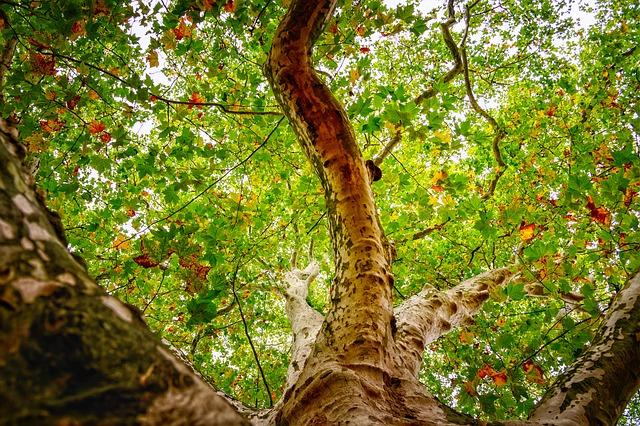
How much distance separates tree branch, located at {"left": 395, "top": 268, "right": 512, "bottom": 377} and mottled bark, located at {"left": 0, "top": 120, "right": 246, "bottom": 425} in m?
1.68

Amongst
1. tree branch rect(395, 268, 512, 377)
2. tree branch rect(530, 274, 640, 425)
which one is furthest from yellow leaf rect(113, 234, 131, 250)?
tree branch rect(530, 274, 640, 425)

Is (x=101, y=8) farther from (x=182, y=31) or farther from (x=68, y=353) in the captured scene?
(x=68, y=353)

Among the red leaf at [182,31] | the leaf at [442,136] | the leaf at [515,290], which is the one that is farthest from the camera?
the red leaf at [182,31]

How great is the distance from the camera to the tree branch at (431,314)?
2.39 metres

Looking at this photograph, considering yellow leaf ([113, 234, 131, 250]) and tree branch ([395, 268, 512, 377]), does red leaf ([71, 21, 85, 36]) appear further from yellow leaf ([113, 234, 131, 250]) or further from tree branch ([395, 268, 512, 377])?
tree branch ([395, 268, 512, 377])

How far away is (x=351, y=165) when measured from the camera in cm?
230

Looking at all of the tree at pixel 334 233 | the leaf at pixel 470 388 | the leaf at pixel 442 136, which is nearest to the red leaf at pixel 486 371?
the tree at pixel 334 233

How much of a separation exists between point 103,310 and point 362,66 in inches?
123

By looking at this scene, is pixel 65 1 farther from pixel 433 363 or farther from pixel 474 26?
pixel 433 363

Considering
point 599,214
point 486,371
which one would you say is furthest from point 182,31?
point 486,371

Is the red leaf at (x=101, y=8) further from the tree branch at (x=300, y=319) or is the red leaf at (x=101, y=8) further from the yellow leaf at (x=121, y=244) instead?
the tree branch at (x=300, y=319)

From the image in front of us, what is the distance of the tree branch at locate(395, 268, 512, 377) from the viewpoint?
2395 millimetres

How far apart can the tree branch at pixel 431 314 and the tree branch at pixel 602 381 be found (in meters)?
0.70

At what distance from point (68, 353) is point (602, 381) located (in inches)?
81.8
